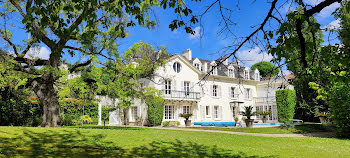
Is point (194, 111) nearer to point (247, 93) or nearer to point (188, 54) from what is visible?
point (188, 54)

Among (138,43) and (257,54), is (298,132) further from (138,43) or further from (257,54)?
(257,54)

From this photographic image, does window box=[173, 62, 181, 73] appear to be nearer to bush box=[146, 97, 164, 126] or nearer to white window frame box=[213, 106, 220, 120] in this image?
bush box=[146, 97, 164, 126]

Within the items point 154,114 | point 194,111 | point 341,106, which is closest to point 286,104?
point 194,111

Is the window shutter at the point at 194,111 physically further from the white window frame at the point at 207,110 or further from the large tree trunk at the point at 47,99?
the large tree trunk at the point at 47,99

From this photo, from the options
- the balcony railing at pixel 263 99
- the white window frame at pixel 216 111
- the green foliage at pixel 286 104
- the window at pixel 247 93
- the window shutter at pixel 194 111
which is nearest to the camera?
the green foliage at pixel 286 104

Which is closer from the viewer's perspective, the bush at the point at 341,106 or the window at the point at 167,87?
the bush at the point at 341,106

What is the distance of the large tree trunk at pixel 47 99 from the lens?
13031mm

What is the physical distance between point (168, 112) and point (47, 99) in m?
15.5

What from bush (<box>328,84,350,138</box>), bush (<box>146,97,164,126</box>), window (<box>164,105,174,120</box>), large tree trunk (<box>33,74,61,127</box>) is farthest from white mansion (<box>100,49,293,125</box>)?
large tree trunk (<box>33,74,61,127</box>)

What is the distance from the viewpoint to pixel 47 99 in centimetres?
1312

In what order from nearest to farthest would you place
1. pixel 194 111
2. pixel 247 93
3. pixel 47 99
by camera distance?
1. pixel 47 99
2. pixel 194 111
3. pixel 247 93

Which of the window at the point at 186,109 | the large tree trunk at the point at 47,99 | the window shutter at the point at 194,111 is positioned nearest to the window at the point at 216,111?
the window shutter at the point at 194,111

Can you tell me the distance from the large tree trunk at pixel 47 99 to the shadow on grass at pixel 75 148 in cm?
443

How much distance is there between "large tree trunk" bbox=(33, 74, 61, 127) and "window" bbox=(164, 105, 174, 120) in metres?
14.9
